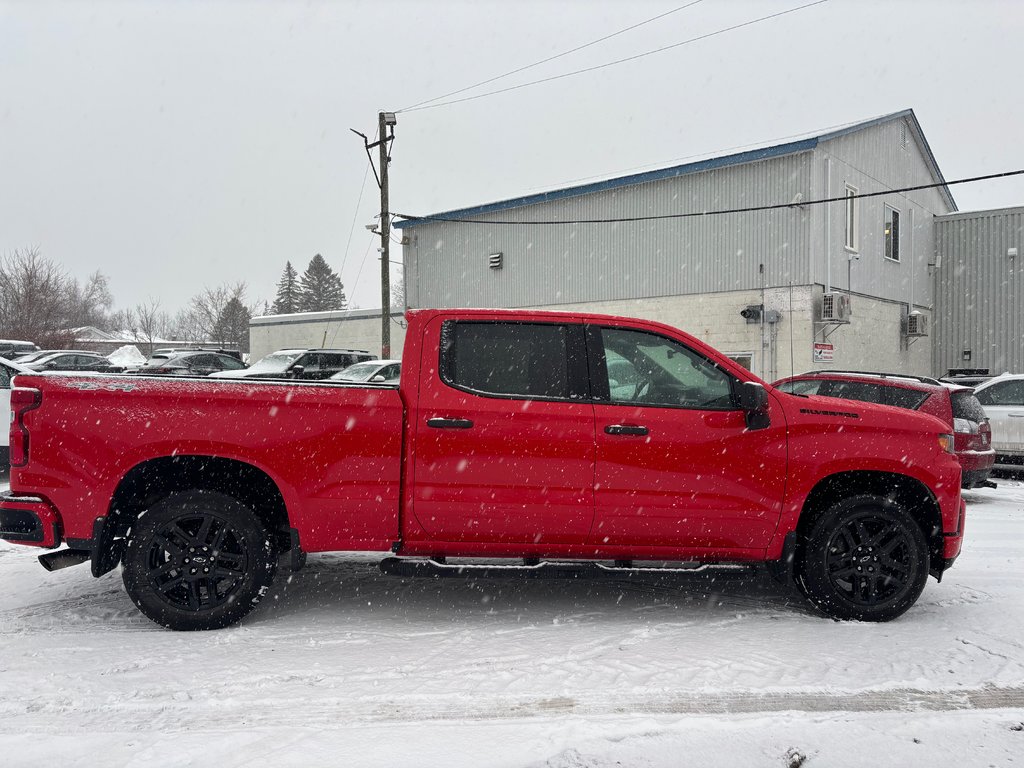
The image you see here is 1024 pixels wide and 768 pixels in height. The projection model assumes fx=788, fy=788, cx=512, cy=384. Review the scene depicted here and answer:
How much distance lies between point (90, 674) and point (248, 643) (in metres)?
0.78

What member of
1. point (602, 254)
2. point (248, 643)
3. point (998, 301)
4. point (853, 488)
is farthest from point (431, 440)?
point (998, 301)

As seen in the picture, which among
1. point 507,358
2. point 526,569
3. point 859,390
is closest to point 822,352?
point 859,390

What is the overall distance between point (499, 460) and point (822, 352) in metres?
15.9

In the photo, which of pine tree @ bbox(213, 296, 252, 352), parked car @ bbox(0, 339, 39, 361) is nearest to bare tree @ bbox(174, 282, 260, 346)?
pine tree @ bbox(213, 296, 252, 352)

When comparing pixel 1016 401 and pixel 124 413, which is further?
pixel 1016 401

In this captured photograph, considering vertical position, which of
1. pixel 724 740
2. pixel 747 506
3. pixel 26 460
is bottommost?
pixel 724 740

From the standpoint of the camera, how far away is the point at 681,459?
4.62m

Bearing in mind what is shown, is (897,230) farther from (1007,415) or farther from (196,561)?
(196,561)

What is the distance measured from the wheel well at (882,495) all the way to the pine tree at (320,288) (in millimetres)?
91391

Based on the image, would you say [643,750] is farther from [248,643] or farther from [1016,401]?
[1016,401]

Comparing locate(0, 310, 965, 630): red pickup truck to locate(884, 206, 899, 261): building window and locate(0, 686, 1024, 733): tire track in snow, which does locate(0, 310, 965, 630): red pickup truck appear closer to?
locate(0, 686, 1024, 733): tire track in snow

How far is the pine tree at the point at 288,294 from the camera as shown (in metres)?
96.4

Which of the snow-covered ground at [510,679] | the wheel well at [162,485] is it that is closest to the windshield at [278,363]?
the snow-covered ground at [510,679]

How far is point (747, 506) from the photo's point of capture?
4703 mm
